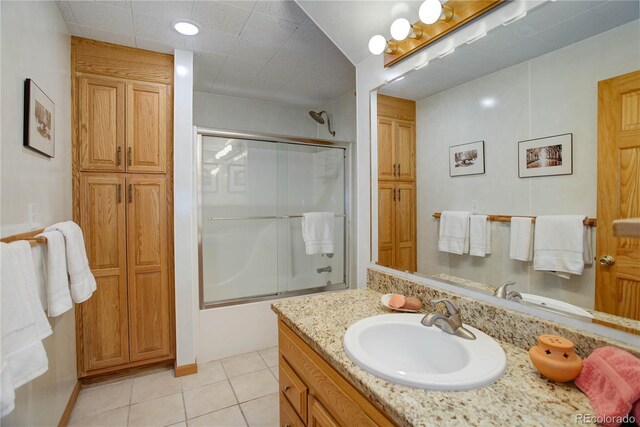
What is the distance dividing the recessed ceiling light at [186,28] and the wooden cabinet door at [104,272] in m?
1.05

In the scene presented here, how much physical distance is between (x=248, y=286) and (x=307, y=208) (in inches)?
38.0

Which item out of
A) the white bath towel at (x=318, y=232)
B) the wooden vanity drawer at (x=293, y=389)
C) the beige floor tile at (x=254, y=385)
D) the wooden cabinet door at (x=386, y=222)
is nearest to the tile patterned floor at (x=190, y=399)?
the beige floor tile at (x=254, y=385)

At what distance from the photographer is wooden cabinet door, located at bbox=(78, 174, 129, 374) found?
2031 millimetres

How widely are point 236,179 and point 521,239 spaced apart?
7.93ft

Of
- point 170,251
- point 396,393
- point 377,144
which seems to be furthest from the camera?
point 170,251

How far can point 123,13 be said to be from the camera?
176 cm

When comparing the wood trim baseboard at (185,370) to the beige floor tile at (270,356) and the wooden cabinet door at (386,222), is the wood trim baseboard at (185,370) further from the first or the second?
the wooden cabinet door at (386,222)

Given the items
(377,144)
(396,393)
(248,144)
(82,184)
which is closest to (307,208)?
(248,144)

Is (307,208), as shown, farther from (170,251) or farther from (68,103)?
(68,103)

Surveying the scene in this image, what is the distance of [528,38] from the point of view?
0.96 meters

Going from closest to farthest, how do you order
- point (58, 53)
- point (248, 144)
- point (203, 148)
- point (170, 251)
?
point (58, 53) → point (170, 251) → point (203, 148) → point (248, 144)

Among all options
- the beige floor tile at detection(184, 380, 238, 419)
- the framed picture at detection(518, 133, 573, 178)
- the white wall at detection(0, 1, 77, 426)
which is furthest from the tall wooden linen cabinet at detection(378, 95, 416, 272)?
the white wall at detection(0, 1, 77, 426)

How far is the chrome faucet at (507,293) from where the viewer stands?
1.00 m

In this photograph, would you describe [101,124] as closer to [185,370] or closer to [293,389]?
[185,370]
